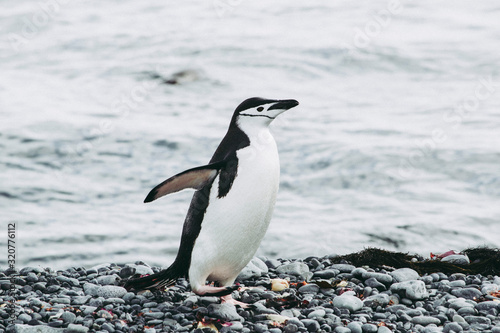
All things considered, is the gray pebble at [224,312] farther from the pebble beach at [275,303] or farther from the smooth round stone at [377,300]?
the smooth round stone at [377,300]

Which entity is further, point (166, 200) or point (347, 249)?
point (166, 200)

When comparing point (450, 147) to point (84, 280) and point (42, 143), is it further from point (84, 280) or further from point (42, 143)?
point (84, 280)

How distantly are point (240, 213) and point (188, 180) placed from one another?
1.28 ft

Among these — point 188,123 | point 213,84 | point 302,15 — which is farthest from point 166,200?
point 302,15

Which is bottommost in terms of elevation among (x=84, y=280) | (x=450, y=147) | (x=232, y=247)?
(x=450, y=147)

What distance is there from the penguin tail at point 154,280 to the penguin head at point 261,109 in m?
1.10

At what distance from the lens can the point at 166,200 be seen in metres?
10.3

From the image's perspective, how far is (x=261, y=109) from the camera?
432 cm

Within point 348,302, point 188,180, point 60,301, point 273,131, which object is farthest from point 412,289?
point 273,131

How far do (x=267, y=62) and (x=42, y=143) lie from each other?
29.1 ft

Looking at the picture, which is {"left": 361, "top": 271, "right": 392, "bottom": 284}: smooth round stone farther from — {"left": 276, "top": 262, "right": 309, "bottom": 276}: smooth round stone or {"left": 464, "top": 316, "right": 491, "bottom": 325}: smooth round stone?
{"left": 464, "top": 316, "right": 491, "bottom": 325}: smooth round stone

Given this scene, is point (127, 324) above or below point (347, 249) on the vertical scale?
above

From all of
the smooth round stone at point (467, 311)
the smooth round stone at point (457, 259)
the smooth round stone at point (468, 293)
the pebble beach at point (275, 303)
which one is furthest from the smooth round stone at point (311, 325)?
the smooth round stone at point (457, 259)

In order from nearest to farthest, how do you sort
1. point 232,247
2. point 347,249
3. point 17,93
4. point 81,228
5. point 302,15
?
point 232,247
point 347,249
point 81,228
point 17,93
point 302,15
